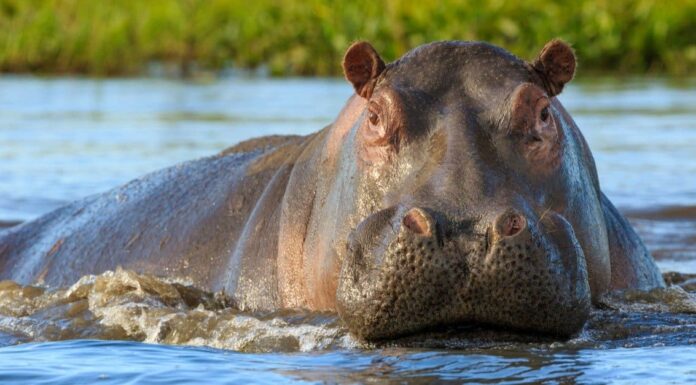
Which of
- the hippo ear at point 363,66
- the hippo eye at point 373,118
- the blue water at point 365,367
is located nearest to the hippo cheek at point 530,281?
the blue water at point 365,367

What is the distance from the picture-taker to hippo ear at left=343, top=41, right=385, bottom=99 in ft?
15.7

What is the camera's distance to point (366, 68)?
15.9ft

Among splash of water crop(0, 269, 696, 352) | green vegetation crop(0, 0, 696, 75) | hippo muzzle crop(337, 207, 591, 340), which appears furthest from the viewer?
green vegetation crop(0, 0, 696, 75)

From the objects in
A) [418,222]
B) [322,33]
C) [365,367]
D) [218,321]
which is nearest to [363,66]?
[418,222]

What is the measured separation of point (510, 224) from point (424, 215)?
0.24 metres

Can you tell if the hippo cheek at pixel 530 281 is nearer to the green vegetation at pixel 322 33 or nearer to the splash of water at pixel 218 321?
the splash of water at pixel 218 321

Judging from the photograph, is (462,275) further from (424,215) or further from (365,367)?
→ (365,367)

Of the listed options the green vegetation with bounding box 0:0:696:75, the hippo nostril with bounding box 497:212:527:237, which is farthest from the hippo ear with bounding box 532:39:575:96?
the green vegetation with bounding box 0:0:696:75

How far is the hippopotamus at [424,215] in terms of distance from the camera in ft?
13.4

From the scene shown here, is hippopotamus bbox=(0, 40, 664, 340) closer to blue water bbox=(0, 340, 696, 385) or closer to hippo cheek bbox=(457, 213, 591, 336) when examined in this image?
hippo cheek bbox=(457, 213, 591, 336)

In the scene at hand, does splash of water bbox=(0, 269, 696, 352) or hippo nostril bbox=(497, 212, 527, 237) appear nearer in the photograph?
hippo nostril bbox=(497, 212, 527, 237)

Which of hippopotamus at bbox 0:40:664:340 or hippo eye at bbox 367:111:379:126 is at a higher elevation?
hippo eye at bbox 367:111:379:126

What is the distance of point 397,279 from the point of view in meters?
4.09

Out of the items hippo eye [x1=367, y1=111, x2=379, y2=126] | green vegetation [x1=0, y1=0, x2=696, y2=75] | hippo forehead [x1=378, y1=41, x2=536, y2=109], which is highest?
green vegetation [x1=0, y1=0, x2=696, y2=75]
